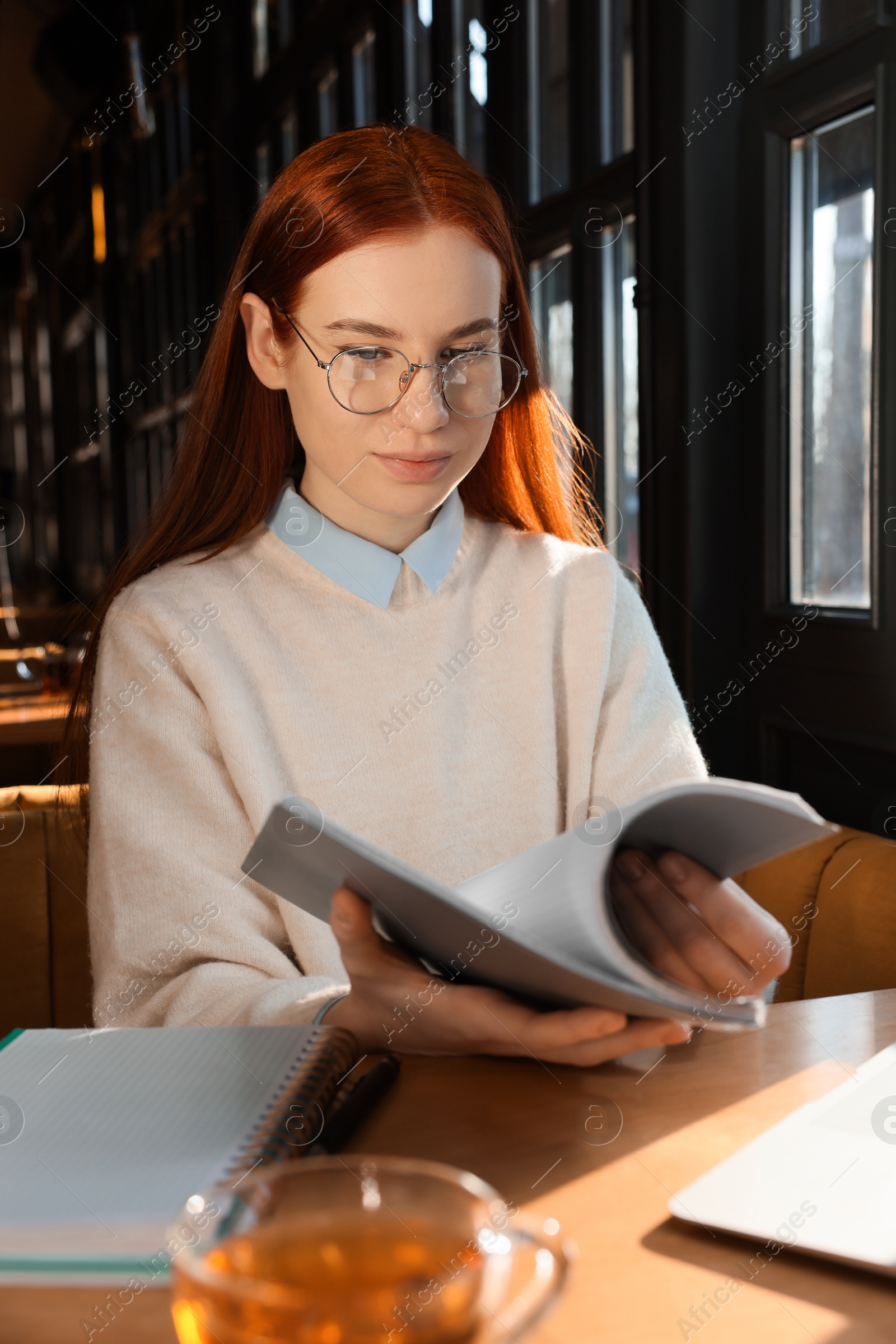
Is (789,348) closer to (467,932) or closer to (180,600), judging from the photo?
(180,600)

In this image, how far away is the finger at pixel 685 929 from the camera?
2.55 feet

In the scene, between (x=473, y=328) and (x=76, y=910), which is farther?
(x=76, y=910)

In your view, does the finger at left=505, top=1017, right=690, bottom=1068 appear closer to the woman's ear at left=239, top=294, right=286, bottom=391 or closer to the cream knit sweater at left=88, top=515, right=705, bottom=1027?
the cream knit sweater at left=88, top=515, right=705, bottom=1027

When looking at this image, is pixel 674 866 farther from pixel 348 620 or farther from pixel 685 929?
pixel 348 620

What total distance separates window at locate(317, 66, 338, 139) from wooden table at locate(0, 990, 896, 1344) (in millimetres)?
4137

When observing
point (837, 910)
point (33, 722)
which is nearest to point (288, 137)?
point (33, 722)

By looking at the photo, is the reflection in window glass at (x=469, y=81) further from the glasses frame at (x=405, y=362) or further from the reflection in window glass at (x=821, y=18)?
the glasses frame at (x=405, y=362)

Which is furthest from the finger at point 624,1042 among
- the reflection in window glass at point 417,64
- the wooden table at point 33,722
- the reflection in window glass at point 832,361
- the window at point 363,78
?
the window at point 363,78

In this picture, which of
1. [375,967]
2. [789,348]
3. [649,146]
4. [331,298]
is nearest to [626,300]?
[649,146]

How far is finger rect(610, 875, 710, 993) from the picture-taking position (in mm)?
796

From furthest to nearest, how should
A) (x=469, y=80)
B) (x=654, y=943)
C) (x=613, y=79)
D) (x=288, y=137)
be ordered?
(x=288, y=137) < (x=469, y=80) < (x=613, y=79) < (x=654, y=943)

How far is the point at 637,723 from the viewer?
1.30 metres

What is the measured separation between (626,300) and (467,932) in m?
1.97

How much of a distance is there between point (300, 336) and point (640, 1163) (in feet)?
2.87
